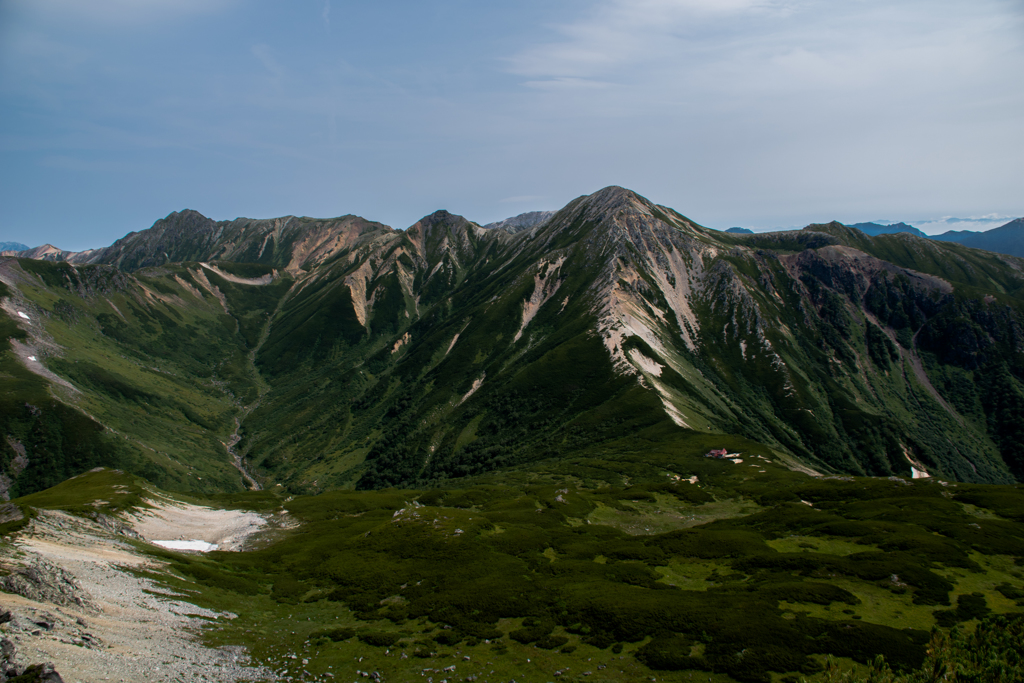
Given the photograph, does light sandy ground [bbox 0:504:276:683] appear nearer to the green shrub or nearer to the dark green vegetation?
the dark green vegetation

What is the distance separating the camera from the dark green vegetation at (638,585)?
42.7m

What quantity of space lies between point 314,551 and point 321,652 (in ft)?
134

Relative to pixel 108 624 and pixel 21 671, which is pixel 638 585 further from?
pixel 21 671

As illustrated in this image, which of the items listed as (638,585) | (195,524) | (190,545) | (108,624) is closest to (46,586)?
(108,624)

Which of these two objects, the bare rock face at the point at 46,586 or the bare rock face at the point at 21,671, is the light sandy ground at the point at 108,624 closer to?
the bare rock face at the point at 46,586

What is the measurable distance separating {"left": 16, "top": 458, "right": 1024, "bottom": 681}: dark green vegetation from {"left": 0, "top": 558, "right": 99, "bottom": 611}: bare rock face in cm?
1296

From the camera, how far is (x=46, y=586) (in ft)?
140

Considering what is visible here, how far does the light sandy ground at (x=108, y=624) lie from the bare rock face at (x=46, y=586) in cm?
92

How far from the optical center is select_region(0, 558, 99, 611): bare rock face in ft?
135

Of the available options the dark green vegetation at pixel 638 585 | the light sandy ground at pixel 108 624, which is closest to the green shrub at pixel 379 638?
the dark green vegetation at pixel 638 585

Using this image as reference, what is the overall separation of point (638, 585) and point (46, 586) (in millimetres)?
63966

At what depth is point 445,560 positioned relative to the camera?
7162 centimetres

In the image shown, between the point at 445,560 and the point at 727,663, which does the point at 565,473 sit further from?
the point at 727,663

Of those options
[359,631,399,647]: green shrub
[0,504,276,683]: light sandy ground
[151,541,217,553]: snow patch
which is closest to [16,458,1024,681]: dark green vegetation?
[359,631,399,647]: green shrub
